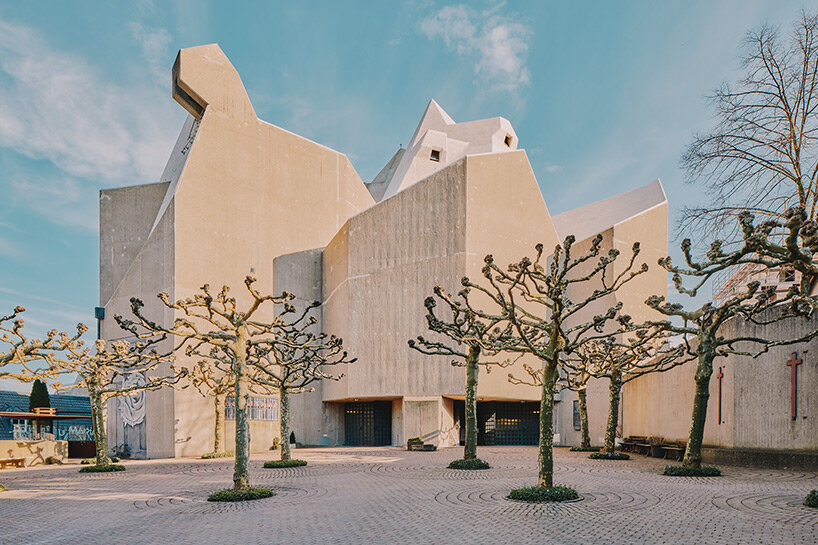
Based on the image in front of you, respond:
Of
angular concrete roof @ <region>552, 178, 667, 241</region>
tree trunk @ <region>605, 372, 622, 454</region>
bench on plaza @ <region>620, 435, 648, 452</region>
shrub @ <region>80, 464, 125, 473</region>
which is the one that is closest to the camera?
shrub @ <region>80, 464, 125, 473</region>

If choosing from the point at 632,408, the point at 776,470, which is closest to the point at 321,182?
the point at 632,408

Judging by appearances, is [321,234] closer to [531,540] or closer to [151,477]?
[151,477]

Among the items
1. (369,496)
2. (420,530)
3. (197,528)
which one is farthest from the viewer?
(369,496)

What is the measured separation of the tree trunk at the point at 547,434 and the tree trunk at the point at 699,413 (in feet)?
17.4

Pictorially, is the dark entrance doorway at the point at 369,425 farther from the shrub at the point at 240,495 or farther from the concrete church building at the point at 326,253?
the shrub at the point at 240,495

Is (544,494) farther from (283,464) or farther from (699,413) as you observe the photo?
(283,464)

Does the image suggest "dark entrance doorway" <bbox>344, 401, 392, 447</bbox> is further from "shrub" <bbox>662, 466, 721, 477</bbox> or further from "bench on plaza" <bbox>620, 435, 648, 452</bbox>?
"shrub" <bbox>662, 466, 721, 477</bbox>

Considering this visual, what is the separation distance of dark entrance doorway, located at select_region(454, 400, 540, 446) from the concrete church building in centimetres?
7

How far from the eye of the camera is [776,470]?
14922 mm

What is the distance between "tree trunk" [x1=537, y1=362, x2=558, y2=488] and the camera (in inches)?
437

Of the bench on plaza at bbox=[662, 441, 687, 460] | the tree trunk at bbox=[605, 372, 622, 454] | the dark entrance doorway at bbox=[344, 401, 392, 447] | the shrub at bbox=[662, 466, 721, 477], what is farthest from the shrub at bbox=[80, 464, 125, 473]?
the bench on plaza at bbox=[662, 441, 687, 460]

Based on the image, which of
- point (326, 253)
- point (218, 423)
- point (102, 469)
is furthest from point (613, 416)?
point (326, 253)

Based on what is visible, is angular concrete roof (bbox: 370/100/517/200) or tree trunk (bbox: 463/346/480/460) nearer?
tree trunk (bbox: 463/346/480/460)

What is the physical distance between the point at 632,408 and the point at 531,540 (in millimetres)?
21415
